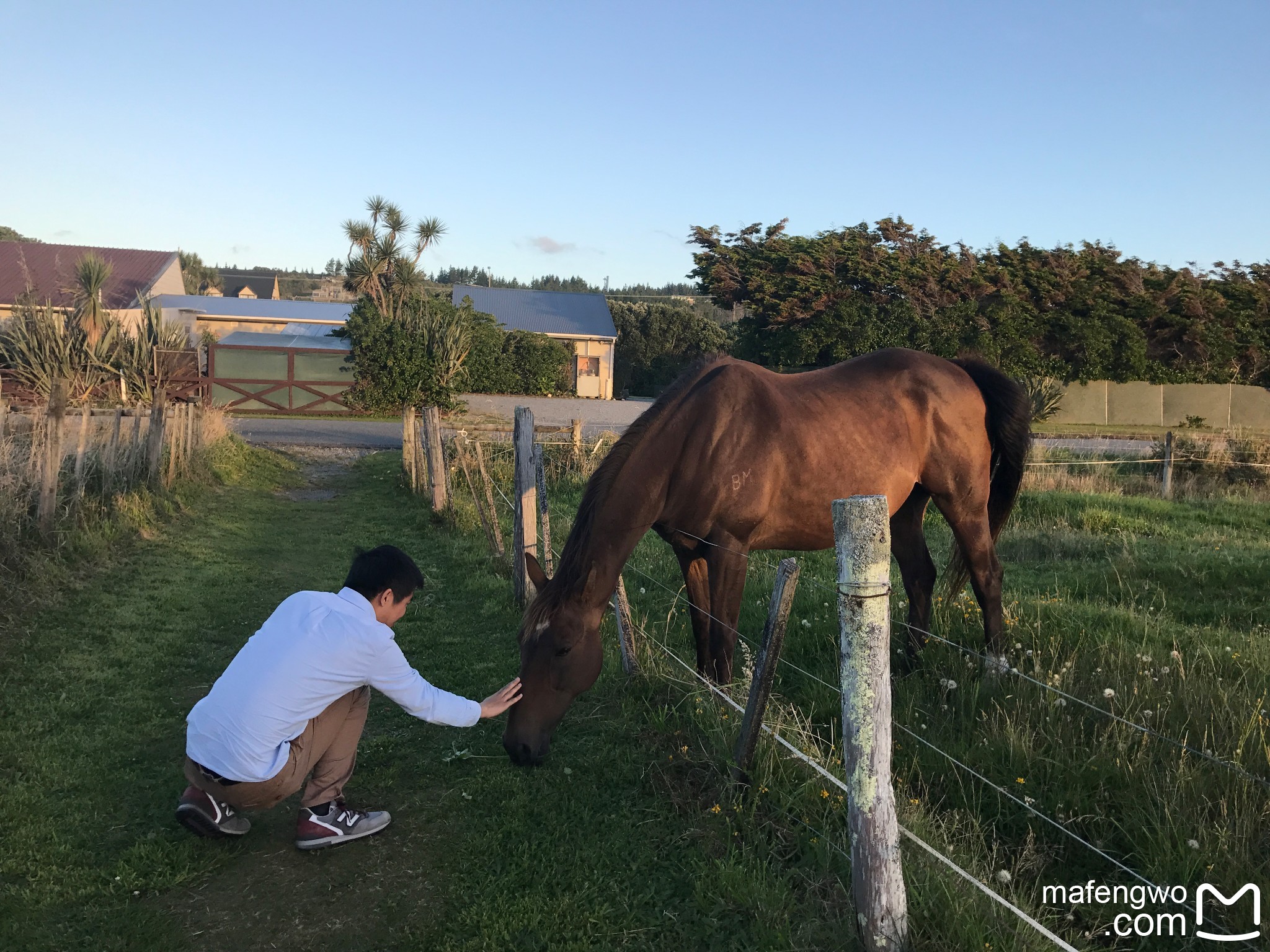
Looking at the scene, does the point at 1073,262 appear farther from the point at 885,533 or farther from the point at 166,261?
the point at 166,261

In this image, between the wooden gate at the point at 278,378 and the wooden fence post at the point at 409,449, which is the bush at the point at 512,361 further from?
the wooden fence post at the point at 409,449

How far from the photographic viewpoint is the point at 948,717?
412 centimetres

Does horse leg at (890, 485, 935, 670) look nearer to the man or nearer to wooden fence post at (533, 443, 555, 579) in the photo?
wooden fence post at (533, 443, 555, 579)

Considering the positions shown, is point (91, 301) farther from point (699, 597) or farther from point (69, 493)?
point (699, 597)

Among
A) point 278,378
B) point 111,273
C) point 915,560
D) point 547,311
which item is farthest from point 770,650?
point 547,311

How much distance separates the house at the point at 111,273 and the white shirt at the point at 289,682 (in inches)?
1217

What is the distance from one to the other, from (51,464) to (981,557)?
7.27m

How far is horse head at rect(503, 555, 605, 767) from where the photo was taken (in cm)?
358

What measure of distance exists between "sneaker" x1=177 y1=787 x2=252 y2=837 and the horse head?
111 cm

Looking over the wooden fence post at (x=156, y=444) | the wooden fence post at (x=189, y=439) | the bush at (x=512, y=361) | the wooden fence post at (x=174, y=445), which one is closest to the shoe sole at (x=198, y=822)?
the wooden fence post at (x=156, y=444)

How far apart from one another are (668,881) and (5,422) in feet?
27.6

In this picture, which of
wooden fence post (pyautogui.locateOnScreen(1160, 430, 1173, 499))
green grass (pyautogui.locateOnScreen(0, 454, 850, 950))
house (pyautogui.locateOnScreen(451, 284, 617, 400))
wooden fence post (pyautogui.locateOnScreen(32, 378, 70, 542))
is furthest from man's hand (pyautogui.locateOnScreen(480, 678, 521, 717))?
house (pyautogui.locateOnScreen(451, 284, 617, 400))

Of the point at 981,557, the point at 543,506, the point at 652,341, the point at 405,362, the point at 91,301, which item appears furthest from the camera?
the point at 652,341

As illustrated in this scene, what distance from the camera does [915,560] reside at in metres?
5.44
